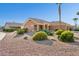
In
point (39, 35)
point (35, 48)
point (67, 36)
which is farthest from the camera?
point (67, 36)

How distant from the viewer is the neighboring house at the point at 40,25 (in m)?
4.22

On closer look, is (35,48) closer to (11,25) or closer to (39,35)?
(39,35)

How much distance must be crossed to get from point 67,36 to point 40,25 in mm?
717

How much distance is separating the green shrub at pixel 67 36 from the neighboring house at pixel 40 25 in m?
0.17

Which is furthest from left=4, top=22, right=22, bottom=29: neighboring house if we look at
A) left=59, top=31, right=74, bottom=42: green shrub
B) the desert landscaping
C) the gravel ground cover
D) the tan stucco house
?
left=59, top=31, right=74, bottom=42: green shrub

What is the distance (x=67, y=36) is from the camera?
180 inches

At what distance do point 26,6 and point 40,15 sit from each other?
367 mm

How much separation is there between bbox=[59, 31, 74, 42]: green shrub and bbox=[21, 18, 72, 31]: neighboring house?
0.17m

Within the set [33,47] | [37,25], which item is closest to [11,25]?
[37,25]

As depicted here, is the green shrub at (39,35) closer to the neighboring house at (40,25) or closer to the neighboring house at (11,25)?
the neighboring house at (40,25)

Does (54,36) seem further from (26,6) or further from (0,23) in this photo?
(0,23)

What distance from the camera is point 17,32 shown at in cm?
432

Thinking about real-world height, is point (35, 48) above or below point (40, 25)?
below

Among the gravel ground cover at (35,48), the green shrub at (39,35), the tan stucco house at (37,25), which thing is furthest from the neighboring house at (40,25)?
the gravel ground cover at (35,48)
